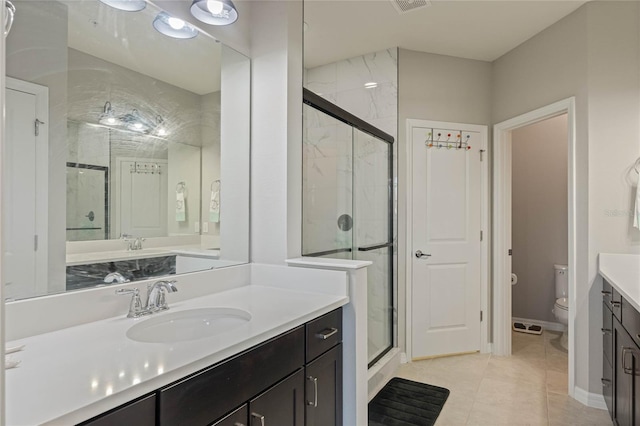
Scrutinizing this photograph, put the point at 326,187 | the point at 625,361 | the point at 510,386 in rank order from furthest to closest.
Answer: the point at 510,386 < the point at 326,187 < the point at 625,361

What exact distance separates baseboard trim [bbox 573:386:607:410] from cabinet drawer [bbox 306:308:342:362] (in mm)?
1954

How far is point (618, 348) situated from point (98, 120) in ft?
9.27

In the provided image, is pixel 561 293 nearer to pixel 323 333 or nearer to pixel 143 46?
pixel 323 333

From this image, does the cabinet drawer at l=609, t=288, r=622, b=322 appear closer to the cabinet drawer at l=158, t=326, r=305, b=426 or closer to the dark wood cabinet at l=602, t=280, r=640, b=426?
the dark wood cabinet at l=602, t=280, r=640, b=426

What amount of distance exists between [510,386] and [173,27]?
10.5 ft

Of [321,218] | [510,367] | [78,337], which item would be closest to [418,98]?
[321,218]

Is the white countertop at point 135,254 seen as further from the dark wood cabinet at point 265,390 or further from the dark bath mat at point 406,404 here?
the dark bath mat at point 406,404

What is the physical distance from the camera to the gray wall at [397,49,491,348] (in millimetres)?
3271

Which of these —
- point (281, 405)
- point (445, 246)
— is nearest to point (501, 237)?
point (445, 246)

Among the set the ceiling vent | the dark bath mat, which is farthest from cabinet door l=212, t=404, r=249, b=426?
the ceiling vent

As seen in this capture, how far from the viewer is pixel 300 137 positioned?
206 cm

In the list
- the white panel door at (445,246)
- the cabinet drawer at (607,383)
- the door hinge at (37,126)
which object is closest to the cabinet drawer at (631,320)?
the cabinet drawer at (607,383)

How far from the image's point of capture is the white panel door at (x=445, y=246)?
3297 mm

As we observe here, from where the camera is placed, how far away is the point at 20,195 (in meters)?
1.19
